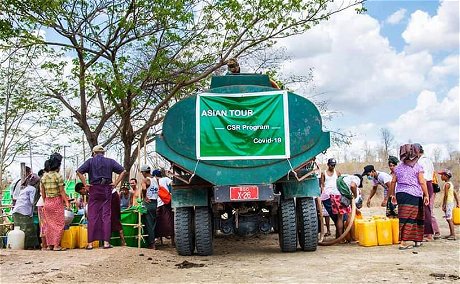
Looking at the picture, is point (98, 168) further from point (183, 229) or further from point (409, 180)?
point (409, 180)

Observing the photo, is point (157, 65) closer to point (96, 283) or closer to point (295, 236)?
point (295, 236)

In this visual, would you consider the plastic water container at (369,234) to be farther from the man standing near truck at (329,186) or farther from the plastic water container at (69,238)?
the plastic water container at (69,238)

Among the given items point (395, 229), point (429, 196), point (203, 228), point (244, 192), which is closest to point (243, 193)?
point (244, 192)

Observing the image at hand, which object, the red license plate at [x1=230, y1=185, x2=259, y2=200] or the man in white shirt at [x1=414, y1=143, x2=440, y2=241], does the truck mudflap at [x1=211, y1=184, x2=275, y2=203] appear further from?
the man in white shirt at [x1=414, y1=143, x2=440, y2=241]

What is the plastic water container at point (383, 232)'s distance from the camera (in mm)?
9562

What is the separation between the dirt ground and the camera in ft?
20.7

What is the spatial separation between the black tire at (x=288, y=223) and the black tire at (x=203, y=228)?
1.09 metres

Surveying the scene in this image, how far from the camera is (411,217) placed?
341 inches

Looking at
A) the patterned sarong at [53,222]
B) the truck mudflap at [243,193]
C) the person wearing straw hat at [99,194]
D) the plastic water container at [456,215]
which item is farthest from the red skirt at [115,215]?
the plastic water container at [456,215]

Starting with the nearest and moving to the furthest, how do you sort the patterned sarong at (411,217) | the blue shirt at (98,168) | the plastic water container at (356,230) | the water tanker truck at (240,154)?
the water tanker truck at (240,154)
the patterned sarong at (411,217)
the blue shirt at (98,168)
the plastic water container at (356,230)

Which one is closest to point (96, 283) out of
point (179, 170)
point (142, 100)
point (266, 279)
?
point (266, 279)

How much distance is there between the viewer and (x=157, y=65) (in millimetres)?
13617

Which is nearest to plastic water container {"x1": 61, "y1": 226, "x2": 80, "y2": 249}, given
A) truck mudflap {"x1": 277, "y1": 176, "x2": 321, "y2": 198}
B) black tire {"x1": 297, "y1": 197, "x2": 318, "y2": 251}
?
truck mudflap {"x1": 277, "y1": 176, "x2": 321, "y2": 198}

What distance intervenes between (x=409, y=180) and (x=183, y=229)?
11.9 ft
